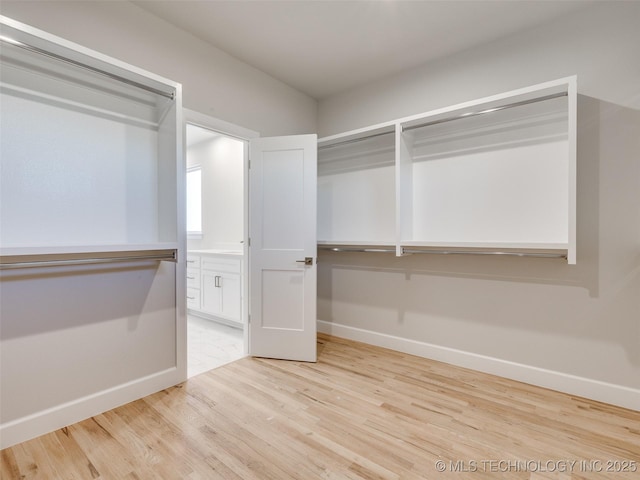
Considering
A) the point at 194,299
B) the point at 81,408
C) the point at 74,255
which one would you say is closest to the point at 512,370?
the point at 81,408

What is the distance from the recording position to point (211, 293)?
167 inches

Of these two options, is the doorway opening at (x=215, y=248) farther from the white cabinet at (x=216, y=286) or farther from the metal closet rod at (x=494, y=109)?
the metal closet rod at (x=494, y=109)

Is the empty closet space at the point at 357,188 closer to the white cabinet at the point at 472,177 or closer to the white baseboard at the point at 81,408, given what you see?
the white cabinet at the point at 472,177

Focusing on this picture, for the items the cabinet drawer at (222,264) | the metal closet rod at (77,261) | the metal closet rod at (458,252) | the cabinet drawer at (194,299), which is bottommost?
the cabinet drawer at (194,299)

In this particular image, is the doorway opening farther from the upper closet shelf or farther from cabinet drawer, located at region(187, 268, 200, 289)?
the upper closet shelf

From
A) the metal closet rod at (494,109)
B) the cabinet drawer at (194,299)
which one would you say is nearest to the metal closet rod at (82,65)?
the metal closet rod at (494,109)

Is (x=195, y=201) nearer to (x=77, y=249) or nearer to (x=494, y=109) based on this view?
(x=77, y=249)

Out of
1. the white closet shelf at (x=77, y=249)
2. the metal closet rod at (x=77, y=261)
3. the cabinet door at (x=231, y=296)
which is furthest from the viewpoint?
the cabinet door at (x=231, y=296)

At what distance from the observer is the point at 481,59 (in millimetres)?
2732

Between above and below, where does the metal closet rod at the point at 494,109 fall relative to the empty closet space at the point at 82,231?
above

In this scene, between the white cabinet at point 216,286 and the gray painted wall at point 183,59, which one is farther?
the white cabinet at point 216,286

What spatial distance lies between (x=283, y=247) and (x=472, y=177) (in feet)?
5.95

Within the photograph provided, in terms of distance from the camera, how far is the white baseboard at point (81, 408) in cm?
176

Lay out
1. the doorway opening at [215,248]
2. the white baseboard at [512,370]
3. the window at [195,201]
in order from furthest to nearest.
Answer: the window at [195,201] < the doorway opening at [215,248] < the white baseboard at [512,370]
